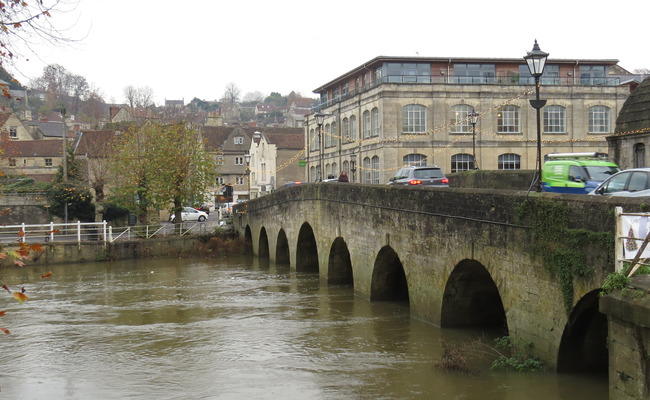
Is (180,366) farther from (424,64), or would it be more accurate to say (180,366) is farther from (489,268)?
Result: (424,64)

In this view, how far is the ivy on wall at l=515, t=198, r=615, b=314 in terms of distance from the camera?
10281 millimetres

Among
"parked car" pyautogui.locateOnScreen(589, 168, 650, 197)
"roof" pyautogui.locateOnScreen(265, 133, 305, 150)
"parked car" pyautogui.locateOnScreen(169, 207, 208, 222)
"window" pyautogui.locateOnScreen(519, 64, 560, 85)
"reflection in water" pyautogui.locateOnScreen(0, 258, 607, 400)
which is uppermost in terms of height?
"window" pyautogui.locateOnScreen(519, 64, 560, 85)

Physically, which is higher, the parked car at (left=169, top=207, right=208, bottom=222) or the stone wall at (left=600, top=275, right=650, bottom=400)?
the parked car at (left=169, top=207, right=208, bottom=222)

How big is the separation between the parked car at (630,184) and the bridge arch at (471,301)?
3.14 m

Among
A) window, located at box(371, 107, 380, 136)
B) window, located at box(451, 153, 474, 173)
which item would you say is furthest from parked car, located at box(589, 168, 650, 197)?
window, located at box(451, 153, 474, 173)

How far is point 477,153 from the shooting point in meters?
43.6

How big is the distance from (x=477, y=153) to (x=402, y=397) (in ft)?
109

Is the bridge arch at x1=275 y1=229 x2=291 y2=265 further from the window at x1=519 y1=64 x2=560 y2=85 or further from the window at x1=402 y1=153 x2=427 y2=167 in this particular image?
the window at x1=519 y1=64 x2=560 y2=85

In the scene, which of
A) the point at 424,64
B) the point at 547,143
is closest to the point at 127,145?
the point at 424,64

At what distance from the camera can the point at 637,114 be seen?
22.2 metres

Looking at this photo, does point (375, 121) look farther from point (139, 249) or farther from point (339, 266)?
point (339, 266)

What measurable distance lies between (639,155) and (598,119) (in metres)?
23.5

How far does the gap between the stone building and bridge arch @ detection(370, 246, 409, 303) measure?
27.6ft

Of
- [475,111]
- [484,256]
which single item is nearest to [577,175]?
[484,256]
